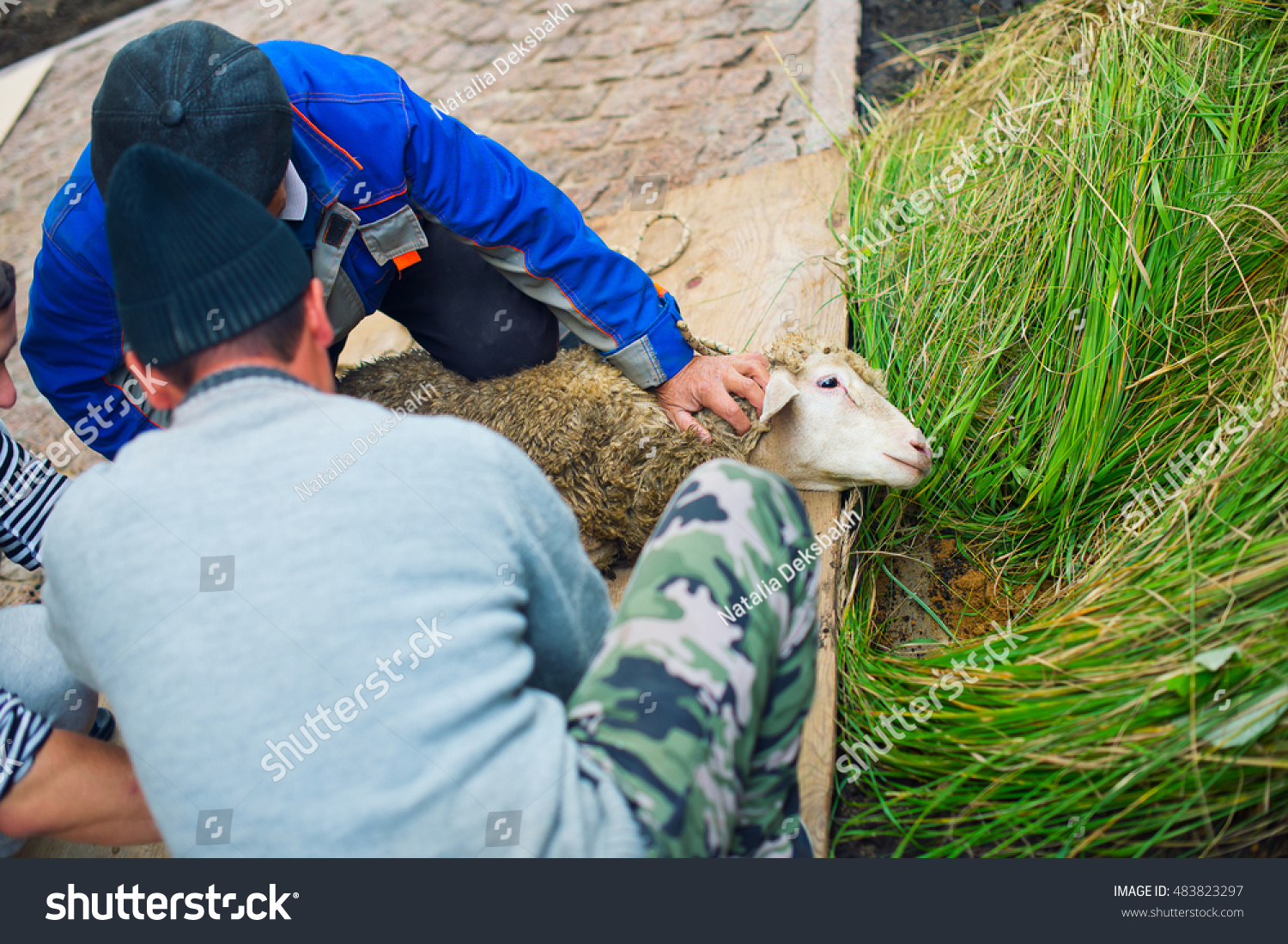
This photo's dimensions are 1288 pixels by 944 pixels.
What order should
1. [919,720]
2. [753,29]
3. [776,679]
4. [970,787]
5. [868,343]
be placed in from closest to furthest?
[776,679] → [970,787] → [919,720] → [868,343] → [753,29]

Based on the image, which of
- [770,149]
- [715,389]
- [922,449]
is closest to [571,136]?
[770,149]

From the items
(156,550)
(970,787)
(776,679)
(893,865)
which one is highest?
(156,550)

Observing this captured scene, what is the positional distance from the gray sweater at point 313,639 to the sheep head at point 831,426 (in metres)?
1.60

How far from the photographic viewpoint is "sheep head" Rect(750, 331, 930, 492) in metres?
2.73

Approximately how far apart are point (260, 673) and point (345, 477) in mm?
333

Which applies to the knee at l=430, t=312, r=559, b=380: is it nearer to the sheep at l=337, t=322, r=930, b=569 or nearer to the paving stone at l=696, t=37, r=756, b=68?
the sheep at l=337, t=322, r=930, b=569

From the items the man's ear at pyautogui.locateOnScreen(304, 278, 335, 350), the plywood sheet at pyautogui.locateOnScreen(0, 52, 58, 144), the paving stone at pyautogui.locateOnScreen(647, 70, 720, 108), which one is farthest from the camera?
the plywood sheet at pyautogui.locateOnScreen(0, 52, 58, 144)

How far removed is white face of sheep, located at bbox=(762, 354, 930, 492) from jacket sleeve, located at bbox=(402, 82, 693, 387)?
439mm

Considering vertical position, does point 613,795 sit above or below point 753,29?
below

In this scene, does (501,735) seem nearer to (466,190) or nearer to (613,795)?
(613,795)

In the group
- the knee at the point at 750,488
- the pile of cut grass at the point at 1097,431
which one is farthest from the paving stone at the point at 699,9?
the knee at the point at 750,488

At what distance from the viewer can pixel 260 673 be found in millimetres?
1308

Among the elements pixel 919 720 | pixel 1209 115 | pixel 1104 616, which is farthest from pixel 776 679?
pixel 1209 115

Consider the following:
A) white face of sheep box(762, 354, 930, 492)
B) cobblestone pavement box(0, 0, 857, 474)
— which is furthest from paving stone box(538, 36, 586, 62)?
white face of sheep box(762, 354, 930, 492)
